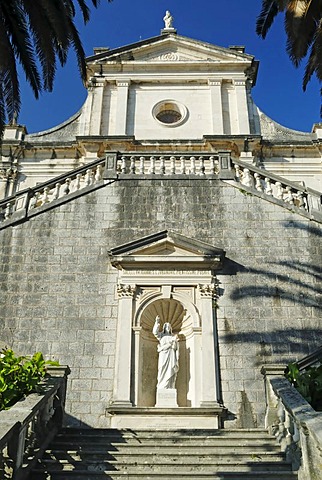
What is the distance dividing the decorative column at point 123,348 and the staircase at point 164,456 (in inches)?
62.3

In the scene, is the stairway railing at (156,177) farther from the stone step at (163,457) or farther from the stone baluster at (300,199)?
the stone step at (163,457)

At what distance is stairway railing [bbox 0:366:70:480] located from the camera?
614 centimetres

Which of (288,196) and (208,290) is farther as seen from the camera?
(288,196)

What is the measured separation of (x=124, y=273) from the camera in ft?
36.8

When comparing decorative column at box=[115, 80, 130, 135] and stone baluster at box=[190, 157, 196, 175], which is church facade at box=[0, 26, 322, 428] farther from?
decorative column at box=[115, 80, 130, 135]

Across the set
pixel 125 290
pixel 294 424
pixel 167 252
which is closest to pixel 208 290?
pixel 167 252

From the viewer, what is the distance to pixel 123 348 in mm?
10414

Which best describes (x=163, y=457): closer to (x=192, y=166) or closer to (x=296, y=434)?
(x=296, y=434)

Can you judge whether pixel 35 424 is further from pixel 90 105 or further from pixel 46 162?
pixel 90 105

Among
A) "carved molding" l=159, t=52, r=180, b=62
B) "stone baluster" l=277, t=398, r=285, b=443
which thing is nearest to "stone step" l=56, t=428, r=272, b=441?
"stone baluster" l=277, t=398, r=285, b=443

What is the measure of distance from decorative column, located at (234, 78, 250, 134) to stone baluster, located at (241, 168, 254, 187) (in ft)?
25.2

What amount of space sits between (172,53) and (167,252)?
13273mm

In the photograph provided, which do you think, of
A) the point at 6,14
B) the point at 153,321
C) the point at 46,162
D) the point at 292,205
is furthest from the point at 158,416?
the point at 46,162

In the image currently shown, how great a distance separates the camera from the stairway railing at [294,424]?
614 cm
